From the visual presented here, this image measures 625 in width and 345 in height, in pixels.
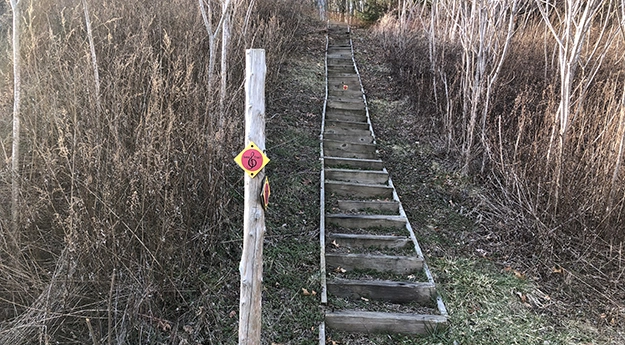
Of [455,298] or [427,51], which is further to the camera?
[427,51]

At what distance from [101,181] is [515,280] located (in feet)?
13.6

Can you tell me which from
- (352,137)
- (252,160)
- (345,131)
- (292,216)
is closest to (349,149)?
(352,137)

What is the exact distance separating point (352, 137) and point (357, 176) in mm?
1453

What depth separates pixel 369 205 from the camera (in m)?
5.52

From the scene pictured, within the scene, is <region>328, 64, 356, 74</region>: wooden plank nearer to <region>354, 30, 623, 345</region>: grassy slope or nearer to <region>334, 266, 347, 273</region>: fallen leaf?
<region>354, 30, 623, 345</region>: grassy slope

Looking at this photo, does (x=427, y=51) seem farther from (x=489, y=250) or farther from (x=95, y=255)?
(x=95, y=255)

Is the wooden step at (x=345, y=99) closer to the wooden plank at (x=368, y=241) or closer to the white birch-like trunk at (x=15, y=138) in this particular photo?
the wooden plank at (x=368, y=241)

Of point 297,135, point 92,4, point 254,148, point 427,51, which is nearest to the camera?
point 254,148

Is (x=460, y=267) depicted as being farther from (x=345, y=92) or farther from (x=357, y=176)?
(x=345, y=92)

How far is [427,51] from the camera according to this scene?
9562mm

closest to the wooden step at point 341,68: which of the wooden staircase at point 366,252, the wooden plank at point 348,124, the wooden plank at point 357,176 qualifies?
the wooden plank at point 348,124

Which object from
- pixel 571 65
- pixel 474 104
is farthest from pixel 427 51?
pixel 571 65

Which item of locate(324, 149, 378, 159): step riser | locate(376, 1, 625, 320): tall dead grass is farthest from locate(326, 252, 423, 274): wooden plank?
locate(324, 149, 378, 159): step riser

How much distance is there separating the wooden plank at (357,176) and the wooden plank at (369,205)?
68cm
